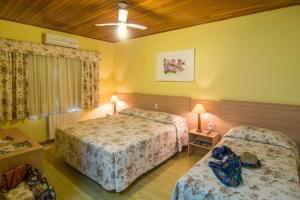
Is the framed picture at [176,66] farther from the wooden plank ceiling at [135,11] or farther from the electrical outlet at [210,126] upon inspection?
the electrical outlet at [210,126]

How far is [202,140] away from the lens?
3.50 m

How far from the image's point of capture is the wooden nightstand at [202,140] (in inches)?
124

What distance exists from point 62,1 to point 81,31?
4.97ft

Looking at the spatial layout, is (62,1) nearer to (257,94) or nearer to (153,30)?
(153,30)

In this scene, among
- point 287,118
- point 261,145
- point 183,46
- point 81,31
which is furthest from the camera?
point 81,31

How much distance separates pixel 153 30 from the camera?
12.8 feet

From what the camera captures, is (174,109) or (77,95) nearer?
(174,109)

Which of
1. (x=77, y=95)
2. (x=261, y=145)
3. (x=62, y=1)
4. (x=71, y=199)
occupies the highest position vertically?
(x=62, y=1)

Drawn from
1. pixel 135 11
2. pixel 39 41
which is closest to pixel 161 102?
pixel 135 11

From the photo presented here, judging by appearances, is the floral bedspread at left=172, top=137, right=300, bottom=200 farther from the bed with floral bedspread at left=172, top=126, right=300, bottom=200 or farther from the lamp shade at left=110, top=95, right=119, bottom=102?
the lamp shade at left=110, top=95, right=119, bottom=102

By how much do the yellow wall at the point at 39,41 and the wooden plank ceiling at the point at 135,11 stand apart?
0.51 feet

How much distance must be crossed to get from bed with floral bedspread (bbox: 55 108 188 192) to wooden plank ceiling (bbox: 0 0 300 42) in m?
→ 1.80

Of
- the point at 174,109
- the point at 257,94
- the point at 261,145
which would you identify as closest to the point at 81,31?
the point at 174,109

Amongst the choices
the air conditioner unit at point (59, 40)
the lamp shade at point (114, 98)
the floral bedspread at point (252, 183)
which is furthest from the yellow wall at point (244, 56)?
the air conditioner unit at point (59, 40)
